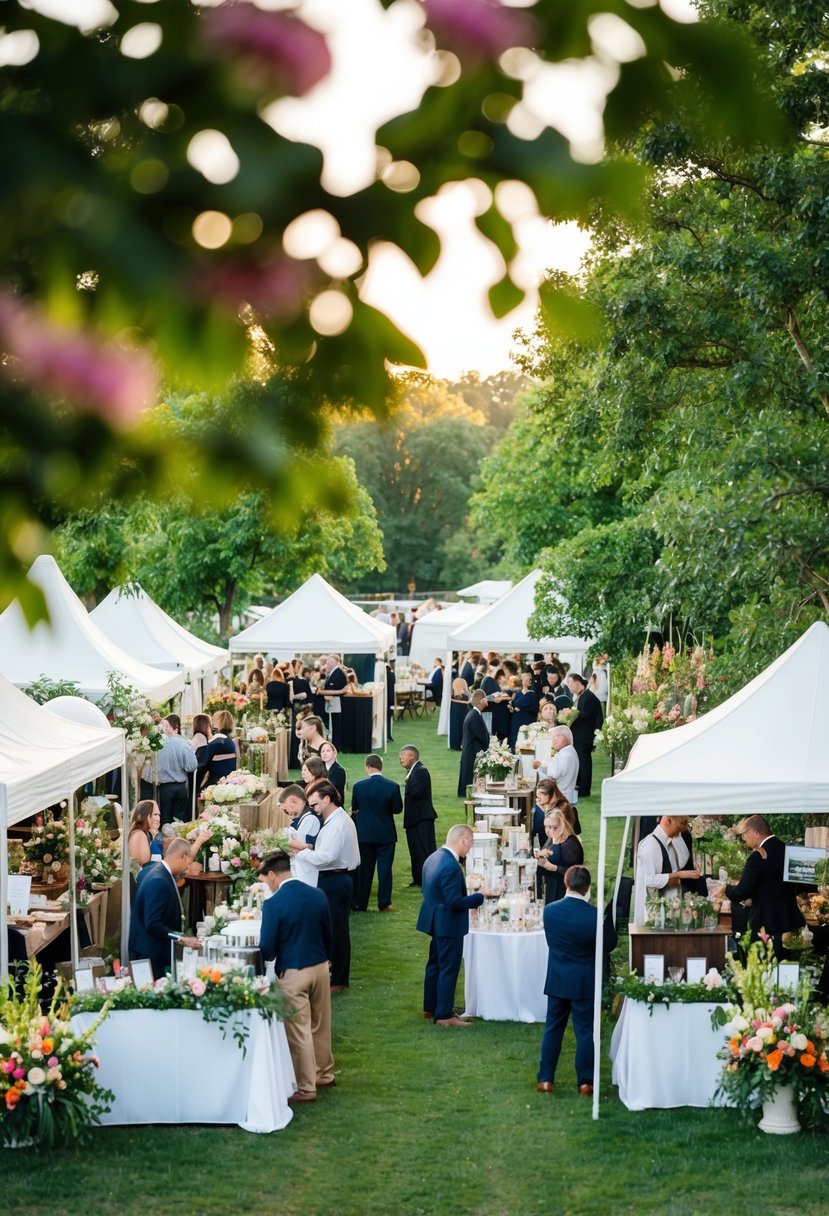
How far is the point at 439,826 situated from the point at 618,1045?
9.83 m

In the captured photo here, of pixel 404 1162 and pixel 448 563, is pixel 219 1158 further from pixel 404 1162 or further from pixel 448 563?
pixel 448 563

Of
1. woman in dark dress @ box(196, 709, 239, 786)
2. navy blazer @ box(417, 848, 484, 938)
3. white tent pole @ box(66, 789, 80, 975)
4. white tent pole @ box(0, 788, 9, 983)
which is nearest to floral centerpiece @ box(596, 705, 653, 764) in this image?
woman in dark dress @ box(196, 709, 239, 786)

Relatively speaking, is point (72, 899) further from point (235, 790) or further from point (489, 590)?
point (489, 590)

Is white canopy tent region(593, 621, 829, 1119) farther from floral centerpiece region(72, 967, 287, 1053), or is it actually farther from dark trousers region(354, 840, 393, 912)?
dark trousers region(354, 840, 393, 912)

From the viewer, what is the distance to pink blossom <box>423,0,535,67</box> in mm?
1988

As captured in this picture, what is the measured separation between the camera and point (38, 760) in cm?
974

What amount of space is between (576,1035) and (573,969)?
19.0 inches

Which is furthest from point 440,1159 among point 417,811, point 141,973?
point 417,811

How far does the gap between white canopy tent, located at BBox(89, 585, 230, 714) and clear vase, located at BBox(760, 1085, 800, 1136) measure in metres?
13.7

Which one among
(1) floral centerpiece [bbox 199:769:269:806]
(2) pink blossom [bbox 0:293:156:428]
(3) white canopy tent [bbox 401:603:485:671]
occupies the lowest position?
(1) floral centerpiece [bbox 199:769:269:806]

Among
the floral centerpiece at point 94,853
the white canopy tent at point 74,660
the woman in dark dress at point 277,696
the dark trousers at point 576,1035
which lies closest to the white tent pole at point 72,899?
the floral centerpiece at point 94,853

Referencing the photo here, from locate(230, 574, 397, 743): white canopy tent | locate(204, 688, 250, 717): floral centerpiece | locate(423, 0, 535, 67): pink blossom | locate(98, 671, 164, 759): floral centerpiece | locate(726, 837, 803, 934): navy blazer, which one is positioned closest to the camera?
locate(423, 0, 535, 67): pink blossom

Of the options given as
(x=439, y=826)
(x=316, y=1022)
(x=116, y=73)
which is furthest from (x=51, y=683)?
(x=116, y=73)

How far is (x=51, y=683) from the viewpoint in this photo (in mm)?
16828
